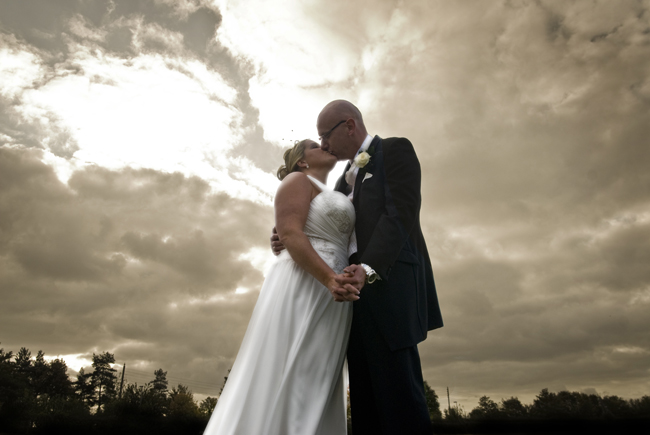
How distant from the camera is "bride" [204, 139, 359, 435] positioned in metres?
3.14

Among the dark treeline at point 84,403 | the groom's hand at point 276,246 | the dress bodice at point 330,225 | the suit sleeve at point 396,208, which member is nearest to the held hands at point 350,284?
the suit sleeve at point 396,208

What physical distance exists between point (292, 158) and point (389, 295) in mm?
1971

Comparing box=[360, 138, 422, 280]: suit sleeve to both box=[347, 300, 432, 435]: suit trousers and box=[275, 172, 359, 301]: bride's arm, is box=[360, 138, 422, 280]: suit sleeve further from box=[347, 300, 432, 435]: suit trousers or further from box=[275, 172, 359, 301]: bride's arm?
box=[347, 300, 432, 435]: suit trousers

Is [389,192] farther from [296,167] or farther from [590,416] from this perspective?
[590,416]

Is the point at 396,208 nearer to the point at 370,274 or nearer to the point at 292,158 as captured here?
the point at 370,274

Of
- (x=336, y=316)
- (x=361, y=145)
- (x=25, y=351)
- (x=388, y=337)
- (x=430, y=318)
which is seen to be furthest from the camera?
(x=25, y=351)

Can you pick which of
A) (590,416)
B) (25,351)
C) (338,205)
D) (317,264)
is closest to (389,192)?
(338,205)

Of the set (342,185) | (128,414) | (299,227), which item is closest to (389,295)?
(299,227)

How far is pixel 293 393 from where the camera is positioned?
10.6 feet

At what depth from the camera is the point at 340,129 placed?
4.41 meters

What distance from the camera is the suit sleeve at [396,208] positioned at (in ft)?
10.7

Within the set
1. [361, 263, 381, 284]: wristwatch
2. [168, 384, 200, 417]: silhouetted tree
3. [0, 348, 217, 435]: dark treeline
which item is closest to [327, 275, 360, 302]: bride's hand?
Answer: [361, 263, 381, 284]: wristwatch

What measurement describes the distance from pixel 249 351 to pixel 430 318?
1.64 metres

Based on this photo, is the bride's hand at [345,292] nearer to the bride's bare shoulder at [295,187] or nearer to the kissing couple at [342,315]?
the kissing couple at [342,315]
